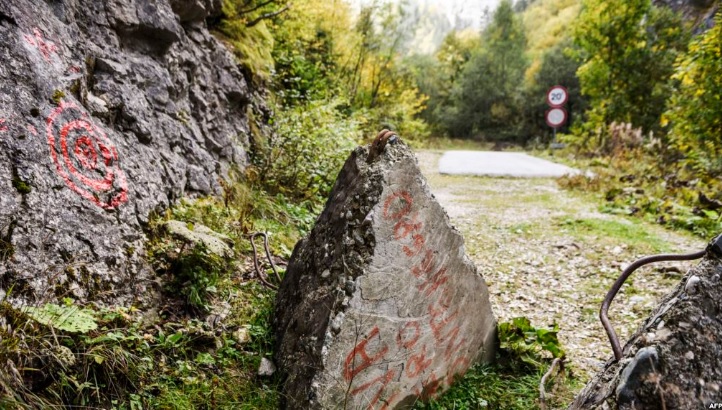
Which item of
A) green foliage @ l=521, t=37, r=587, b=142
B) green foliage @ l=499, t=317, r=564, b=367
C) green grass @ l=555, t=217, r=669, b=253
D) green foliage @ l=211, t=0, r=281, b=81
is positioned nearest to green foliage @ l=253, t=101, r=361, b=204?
green foliage @ l=211, t=0, r=281, b=81

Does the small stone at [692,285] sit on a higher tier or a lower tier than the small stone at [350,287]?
higher

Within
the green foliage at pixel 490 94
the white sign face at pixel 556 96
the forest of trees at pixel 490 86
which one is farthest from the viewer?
the green foliage at pixel 490 94

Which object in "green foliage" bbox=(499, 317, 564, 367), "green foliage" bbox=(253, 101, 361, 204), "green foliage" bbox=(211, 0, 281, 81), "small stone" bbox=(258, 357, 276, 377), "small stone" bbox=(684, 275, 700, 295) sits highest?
"green foliage" bbox=(211, 0, 281, 81)

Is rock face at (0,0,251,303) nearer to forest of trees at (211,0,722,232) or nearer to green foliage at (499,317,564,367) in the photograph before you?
forest of trees at (211,0,722,232)

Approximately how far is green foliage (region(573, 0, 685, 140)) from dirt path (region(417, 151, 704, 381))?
29.5ft

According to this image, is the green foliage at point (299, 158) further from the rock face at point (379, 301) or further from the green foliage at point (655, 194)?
the green foliage at point (655, 194)

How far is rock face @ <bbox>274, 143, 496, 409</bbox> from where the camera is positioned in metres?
2.02

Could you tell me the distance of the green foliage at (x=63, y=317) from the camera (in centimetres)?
185

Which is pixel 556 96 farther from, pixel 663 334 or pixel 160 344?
pixel 160 344

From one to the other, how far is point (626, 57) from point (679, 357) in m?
16.3

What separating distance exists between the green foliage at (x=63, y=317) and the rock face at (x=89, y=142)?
0.44ft

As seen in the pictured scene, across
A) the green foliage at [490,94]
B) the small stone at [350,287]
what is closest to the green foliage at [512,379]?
the small stone at [350,287]

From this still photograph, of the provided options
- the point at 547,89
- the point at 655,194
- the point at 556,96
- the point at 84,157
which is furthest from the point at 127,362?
the point at 547,89

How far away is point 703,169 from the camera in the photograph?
7.23 m
